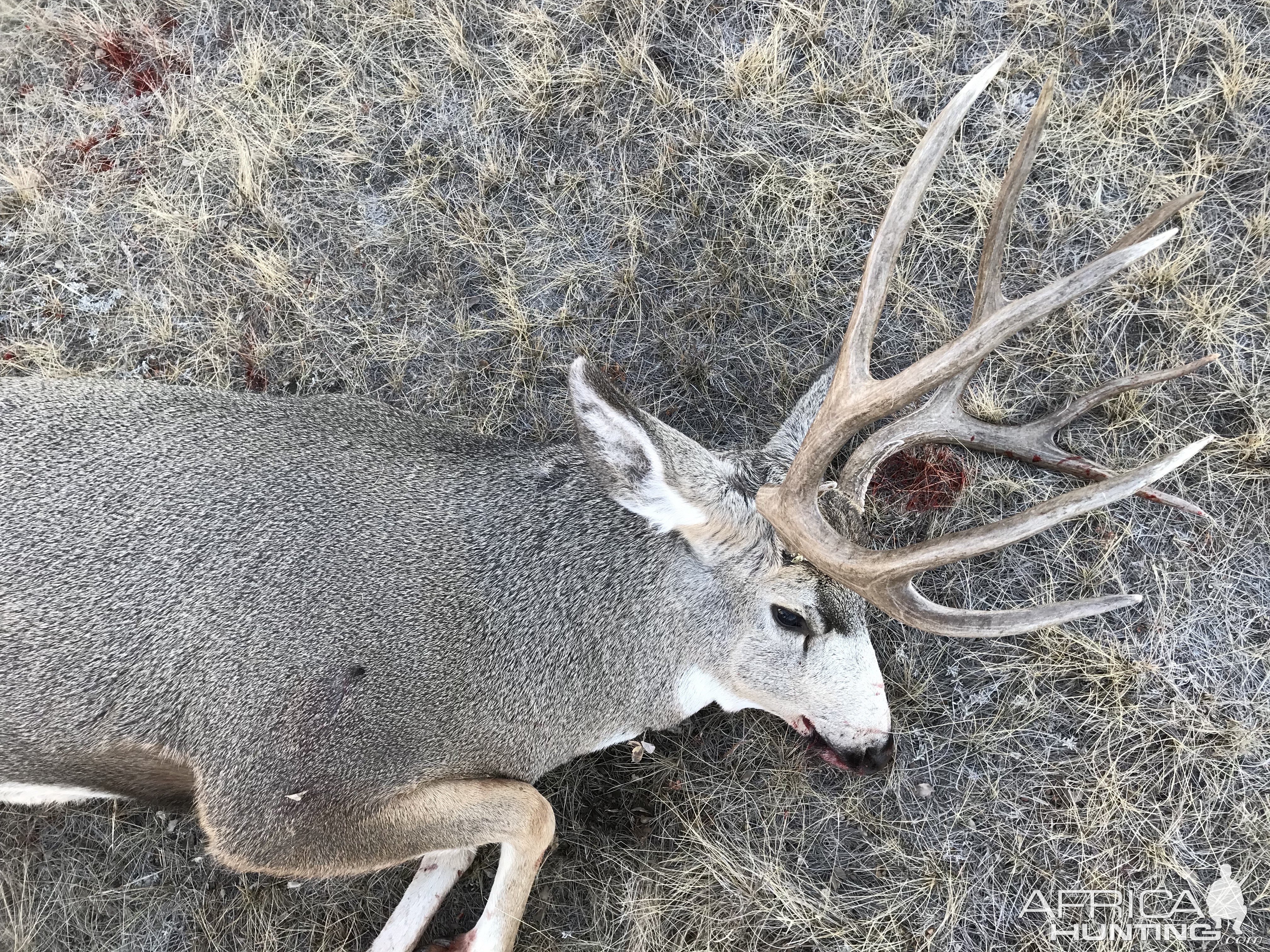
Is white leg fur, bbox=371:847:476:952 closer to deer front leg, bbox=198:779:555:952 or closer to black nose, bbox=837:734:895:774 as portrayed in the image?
deer front leg, bbox=198:779:555:952

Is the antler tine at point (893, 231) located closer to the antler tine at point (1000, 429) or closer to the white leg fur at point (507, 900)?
the antler tine at point (1000, 429)

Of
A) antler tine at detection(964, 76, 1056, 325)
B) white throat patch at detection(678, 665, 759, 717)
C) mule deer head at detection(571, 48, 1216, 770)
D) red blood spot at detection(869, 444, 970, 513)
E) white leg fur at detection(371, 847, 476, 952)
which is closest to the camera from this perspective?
mule deer head at detection(571, 48, 1216, 770)

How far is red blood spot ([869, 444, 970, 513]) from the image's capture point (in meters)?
3.69

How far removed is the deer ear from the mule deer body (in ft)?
0.04

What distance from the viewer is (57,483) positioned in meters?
2.97

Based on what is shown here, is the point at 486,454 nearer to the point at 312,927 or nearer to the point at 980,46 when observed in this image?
the point at 312,927

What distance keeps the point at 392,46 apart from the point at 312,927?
3.81m

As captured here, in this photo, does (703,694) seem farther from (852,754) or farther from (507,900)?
(507,900)

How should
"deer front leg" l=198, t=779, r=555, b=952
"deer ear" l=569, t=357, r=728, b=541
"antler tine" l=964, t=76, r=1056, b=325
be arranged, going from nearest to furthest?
"antler tine" l=964, t=76, r=1056, b=325 → "deer ear" l=569, t=357, r=728, b=541 → "deer front leg" l=198, t=779, r=555, b=952

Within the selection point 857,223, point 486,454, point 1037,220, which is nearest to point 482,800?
point 486,454

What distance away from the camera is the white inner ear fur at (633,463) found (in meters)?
2.53

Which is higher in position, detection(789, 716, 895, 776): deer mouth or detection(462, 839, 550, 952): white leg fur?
detection(789, 716, 895, 776): deer mouth
